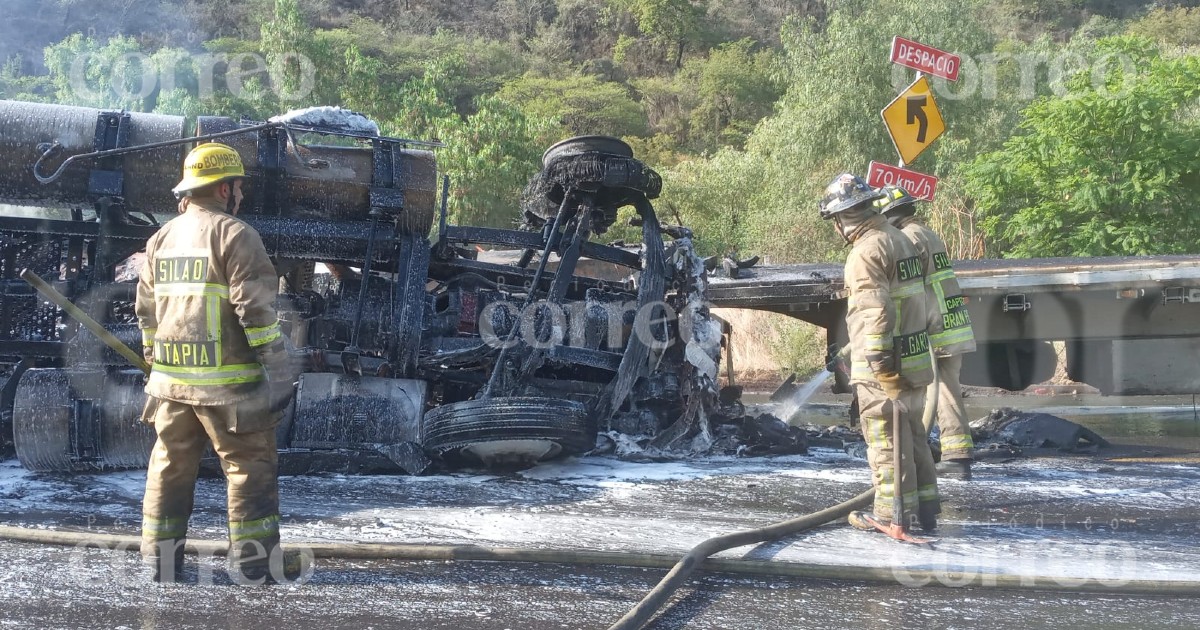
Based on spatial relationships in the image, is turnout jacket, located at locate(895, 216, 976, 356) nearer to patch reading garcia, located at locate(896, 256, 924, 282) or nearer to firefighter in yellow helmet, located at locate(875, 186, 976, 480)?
firefighter in yellow helmet, located at locate(875, 186, 976, 480)

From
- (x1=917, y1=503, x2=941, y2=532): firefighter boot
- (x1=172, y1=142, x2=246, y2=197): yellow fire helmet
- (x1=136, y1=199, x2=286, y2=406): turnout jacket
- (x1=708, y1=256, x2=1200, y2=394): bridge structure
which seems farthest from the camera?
(x1=708, y1=256, x2=1200, y2=394): bridge structure

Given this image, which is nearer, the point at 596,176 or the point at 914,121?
the point at 596,176

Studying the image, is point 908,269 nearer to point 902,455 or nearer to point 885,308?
point 885,308

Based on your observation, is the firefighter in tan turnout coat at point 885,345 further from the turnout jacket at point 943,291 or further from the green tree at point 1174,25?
the green tree at point 1174,25

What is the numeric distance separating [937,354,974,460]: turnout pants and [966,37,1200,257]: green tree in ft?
37.4

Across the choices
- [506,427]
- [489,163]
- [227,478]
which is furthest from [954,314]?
[489,163]

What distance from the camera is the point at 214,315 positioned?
148 inches

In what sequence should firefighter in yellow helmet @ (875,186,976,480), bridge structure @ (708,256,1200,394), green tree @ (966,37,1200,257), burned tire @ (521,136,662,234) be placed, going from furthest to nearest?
green tree @ (966,37,1200,257)
bridge structure @ (708,256,1200,394)
burned tire @ (521,136,662,234)
firefighter in yellow helmet @ (875,186,976,480)

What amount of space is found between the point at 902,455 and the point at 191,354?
2.99 m

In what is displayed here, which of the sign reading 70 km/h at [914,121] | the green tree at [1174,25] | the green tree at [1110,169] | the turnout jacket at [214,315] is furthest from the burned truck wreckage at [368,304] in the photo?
the green tree at [1174,25]

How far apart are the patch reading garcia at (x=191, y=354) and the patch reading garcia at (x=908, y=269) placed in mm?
2953

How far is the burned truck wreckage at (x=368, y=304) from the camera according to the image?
5.90m

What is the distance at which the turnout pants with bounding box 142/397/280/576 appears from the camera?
3.75 m

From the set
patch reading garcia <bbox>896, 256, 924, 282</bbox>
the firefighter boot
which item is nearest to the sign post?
patch reading garcia <bbox>896, 256, 924, 282</bbox>
